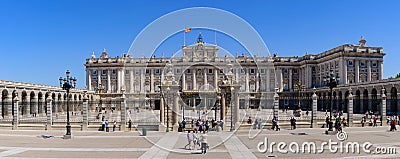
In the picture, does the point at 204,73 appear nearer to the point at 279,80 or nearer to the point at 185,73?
the point at 185,73

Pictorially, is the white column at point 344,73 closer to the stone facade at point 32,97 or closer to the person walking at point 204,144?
the stone facade at point 32,97

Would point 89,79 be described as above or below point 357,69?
Result: below

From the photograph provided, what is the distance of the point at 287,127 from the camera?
97.7 feet

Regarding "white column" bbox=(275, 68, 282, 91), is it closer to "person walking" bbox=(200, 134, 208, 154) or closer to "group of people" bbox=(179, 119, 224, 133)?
"group of people" bbox=(179, 119, 224, 133)

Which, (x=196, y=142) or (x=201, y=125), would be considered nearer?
(x=196, y=142)

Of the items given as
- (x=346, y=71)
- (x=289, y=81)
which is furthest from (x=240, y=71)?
(x=346, y=71)

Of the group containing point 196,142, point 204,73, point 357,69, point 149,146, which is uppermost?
point 357,69

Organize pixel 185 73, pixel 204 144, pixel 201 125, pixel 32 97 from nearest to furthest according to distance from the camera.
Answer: pixel 204 144
pixel 201 125
pixel 32 97
pixel 185 73

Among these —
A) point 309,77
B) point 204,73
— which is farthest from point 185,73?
point 309,77

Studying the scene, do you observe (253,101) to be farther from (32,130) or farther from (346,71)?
(32,130)

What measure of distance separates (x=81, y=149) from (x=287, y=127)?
59.8ft

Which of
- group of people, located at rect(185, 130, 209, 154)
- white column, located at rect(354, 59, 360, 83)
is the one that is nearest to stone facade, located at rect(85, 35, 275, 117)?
white column, located at rect(354, 59, 360, 83)

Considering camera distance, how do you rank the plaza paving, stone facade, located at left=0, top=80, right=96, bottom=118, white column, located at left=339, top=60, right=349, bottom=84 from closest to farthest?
the plaza paving
stone facade, located at left=0, top=80, right=96, bottom=118
white column, located at left=339, top=60, right=349, bottom=84

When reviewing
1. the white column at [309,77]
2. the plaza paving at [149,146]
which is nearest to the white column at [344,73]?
the white column at [309,77]
